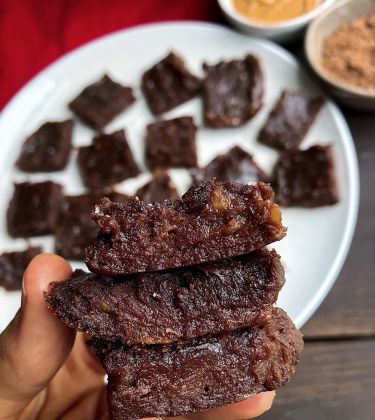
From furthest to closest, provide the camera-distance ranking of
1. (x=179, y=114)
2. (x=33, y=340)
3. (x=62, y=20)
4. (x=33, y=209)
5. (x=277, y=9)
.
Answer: (x=62, y=20) < (x=179, y=114) < (x=277, y=9) < (x=33, y=209) < (x=33, y=340)

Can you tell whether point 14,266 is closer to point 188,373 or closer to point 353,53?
point 188,373

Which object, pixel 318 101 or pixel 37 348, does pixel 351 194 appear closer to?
pixel 318 101

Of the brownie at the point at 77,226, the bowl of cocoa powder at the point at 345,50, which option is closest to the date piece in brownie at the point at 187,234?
the brownie at the point at 77,226

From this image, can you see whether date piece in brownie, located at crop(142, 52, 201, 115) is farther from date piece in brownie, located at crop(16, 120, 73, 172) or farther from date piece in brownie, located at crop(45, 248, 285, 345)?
date piece in brownie, located at crop(45, 248, 285, 345)

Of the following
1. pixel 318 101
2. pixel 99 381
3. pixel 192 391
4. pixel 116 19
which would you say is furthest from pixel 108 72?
→ pixel 192 391

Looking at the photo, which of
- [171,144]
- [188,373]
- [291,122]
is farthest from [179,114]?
[188,373]

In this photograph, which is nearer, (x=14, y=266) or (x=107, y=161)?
(x=14, y=266)

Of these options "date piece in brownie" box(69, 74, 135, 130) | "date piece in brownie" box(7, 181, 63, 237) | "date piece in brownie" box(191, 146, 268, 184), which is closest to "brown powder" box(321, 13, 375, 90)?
"date piece in brownie" box(191, 146, 268, 184)
